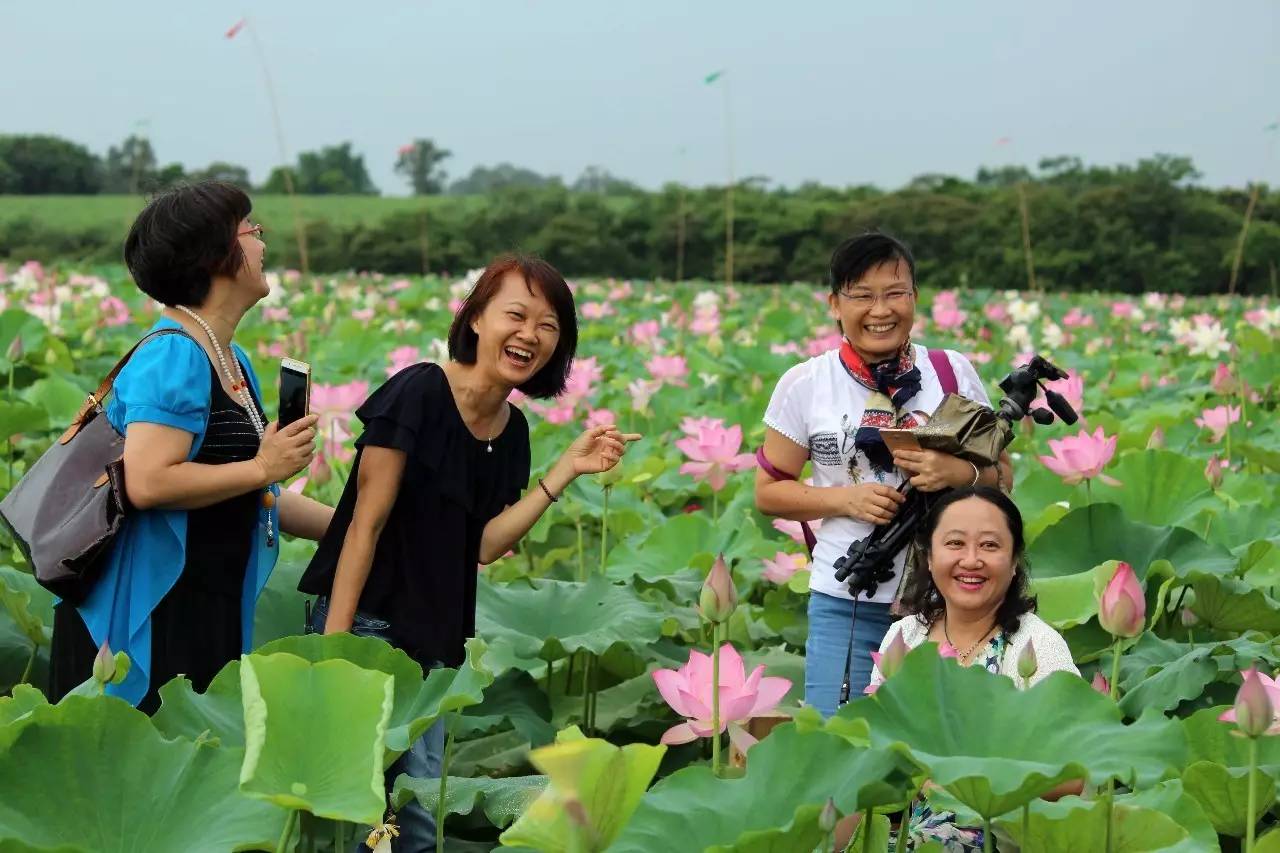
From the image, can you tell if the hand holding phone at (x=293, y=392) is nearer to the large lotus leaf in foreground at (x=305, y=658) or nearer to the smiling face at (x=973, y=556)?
the large lotus leaf in foreground at (x=305, y=658)

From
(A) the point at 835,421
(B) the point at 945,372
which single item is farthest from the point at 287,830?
(B) the point at 945,372

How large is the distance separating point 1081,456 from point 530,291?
1094 millimetres

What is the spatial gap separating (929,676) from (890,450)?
71cm

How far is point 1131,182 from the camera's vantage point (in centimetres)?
1923

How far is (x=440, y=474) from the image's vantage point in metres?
2.08

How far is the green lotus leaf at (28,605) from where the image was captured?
229 centimetres

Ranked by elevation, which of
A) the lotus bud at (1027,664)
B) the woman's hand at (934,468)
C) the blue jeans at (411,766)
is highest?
the woman's hand at (934,468)

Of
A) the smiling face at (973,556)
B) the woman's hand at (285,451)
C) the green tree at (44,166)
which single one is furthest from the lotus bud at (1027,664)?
the green tree at (44,166)

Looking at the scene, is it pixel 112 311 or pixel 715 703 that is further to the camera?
pixel 112 311

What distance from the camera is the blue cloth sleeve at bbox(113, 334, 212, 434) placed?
191 cm

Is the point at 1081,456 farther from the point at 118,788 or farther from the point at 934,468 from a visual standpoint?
the point at 118,788

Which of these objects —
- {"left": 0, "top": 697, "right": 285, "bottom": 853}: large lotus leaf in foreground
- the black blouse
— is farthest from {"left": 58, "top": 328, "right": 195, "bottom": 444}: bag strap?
{"left": 0, "top": 697, "right": 285, "bottom": 853}: large lotus leaf in foreground

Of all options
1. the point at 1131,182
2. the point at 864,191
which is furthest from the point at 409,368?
the point at 864,191

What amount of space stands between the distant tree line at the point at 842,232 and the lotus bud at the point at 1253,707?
13340 millimetres
